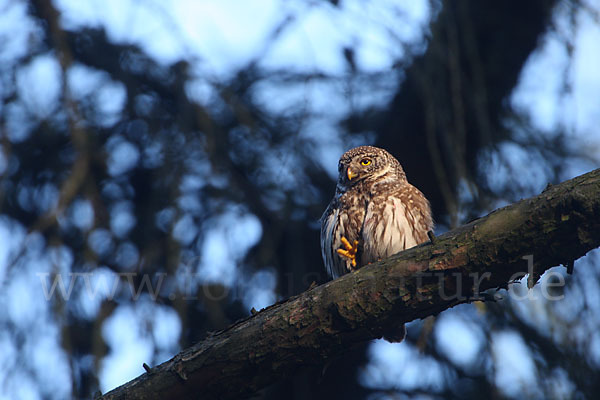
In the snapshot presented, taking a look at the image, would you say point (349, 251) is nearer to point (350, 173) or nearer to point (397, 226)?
point (397, 226)

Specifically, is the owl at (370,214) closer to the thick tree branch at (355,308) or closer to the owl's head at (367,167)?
the owl's head at (367,167)

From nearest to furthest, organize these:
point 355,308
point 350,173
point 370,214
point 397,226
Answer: point 355,308 → point 397,226 → point 370,214 → point 350,173

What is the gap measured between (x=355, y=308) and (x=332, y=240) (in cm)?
136

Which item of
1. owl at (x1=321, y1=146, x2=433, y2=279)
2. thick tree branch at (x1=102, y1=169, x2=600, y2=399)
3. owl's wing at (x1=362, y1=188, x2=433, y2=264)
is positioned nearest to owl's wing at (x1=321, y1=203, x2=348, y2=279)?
owl at (x1=321, y1=146, x2=433, y2=279)

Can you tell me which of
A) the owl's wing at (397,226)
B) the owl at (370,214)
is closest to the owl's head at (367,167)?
the owl at (370,214)

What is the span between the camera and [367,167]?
3.97m

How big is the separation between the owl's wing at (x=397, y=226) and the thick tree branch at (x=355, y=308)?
1269mm

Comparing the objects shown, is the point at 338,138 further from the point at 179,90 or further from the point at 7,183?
the point at 7,183

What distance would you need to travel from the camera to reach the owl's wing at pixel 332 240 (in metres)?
3.54

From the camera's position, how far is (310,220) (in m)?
3.34

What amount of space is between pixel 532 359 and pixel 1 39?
296cm

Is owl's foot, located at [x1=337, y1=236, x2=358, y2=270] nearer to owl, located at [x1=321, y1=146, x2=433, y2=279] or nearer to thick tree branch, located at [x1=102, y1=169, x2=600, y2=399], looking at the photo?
owl, located at [x1=321, y1=146, x2=433, y2=279]

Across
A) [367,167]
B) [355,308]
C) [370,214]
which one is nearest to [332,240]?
[370,214]

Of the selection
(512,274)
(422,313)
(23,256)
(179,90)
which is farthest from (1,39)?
(512,274)
